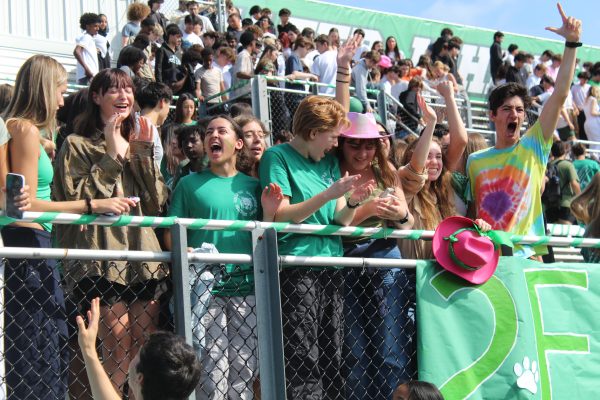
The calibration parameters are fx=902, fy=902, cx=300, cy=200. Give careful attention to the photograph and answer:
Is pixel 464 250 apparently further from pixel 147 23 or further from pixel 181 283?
pixel 147 23

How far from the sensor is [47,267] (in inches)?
169

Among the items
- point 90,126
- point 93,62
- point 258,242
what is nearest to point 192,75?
point 93,62

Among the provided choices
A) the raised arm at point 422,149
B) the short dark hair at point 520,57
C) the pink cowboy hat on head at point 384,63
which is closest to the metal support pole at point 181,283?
the raised arm at point 422,149

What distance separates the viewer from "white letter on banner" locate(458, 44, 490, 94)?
24188 millimetres

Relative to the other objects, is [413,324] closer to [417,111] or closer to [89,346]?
[89,346]

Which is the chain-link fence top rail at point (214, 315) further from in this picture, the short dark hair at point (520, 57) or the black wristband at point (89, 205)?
the short dark hair at point (520, 57)

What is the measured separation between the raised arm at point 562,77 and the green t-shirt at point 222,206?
6.75 feet

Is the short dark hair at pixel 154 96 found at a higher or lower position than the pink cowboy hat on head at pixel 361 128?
higher

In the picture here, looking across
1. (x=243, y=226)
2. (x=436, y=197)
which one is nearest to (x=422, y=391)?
(x=243, y=226)

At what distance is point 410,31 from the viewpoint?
24094mm

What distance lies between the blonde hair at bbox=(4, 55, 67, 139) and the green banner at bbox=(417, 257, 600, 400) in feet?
7.29

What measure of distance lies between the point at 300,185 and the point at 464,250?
1005mm

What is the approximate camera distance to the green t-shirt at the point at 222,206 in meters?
4.94

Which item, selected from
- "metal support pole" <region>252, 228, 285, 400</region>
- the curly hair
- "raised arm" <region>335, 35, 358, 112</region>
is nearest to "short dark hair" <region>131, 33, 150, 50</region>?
the curly hair
